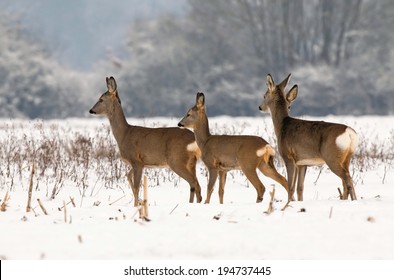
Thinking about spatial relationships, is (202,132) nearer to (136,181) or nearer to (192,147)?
(192,147)

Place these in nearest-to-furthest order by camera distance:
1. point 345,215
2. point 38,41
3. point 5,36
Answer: point 345,215, point 5,36, point 38,41

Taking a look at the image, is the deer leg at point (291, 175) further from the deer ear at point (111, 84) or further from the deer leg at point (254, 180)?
the deer ear at point (111, 84)

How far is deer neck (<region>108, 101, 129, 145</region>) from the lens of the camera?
11.2 meters

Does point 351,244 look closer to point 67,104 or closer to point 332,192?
point 332,192

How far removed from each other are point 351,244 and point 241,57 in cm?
5357

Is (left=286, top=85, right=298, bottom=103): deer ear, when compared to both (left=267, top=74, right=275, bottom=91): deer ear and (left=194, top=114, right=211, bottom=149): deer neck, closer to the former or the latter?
(left=267, top=74, right=275, bottom=91): deer ear

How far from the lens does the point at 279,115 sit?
11070mm

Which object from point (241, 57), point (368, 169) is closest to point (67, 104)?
point (241, 57)

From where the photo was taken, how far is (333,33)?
6038cm

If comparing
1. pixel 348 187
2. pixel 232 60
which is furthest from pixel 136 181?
pixel 232 60

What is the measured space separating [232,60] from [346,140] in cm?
5020

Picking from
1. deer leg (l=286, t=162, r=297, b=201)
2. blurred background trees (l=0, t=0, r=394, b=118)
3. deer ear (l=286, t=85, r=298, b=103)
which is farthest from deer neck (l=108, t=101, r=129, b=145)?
blurred background trees (l=0, t=0, r=394, b=118)

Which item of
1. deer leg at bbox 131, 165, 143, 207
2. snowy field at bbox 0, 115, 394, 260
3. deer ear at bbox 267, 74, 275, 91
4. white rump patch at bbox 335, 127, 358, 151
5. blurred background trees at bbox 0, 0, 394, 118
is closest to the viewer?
snowy field at bbox 0, 115, 394, 260

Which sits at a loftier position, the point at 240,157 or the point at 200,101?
the point at 200,101
